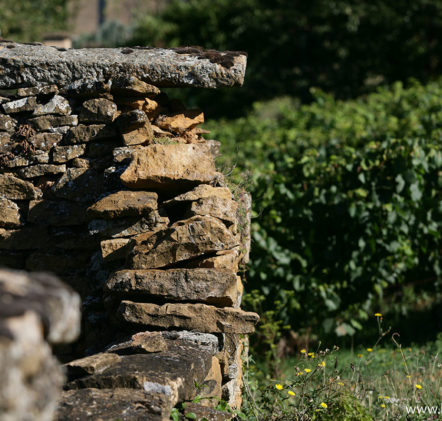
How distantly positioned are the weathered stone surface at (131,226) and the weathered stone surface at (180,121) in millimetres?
723

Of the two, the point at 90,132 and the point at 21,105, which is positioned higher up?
the point at 21,105

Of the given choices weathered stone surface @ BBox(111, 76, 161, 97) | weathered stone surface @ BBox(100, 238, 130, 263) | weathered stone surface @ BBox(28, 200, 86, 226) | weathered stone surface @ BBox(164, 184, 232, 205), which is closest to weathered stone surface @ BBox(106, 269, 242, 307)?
weathered stone surface @ BBox(100, 238, 130, 263)

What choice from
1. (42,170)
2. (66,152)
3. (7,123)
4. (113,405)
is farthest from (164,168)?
(113,405)

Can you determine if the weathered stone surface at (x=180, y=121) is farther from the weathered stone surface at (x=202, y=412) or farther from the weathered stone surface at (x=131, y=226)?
the weathered stone surface at (x=202, y=412)

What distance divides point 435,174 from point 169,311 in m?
3.74

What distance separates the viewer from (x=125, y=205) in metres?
3.07

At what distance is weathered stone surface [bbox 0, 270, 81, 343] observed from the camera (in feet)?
4.03

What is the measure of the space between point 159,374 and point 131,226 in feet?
3.66

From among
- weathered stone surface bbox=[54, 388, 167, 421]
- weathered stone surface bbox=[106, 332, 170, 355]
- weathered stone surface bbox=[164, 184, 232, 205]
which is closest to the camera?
weathered stone surface bbox=[54, 388, 167, 421]

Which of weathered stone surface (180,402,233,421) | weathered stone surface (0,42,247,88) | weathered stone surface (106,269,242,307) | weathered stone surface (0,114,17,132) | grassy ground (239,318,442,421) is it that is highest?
weathered stone surface (0,42,247,88)

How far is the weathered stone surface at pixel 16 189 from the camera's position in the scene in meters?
3.53

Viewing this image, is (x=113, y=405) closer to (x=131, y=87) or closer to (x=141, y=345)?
(x=141, y=345)

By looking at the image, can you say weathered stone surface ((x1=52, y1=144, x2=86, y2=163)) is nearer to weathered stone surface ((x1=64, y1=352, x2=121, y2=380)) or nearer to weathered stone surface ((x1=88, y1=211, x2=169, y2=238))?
weathered stone surface ((x1=88, y1=211, x2=169, y2=238))

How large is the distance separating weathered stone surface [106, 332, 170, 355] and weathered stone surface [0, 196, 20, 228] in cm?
126
